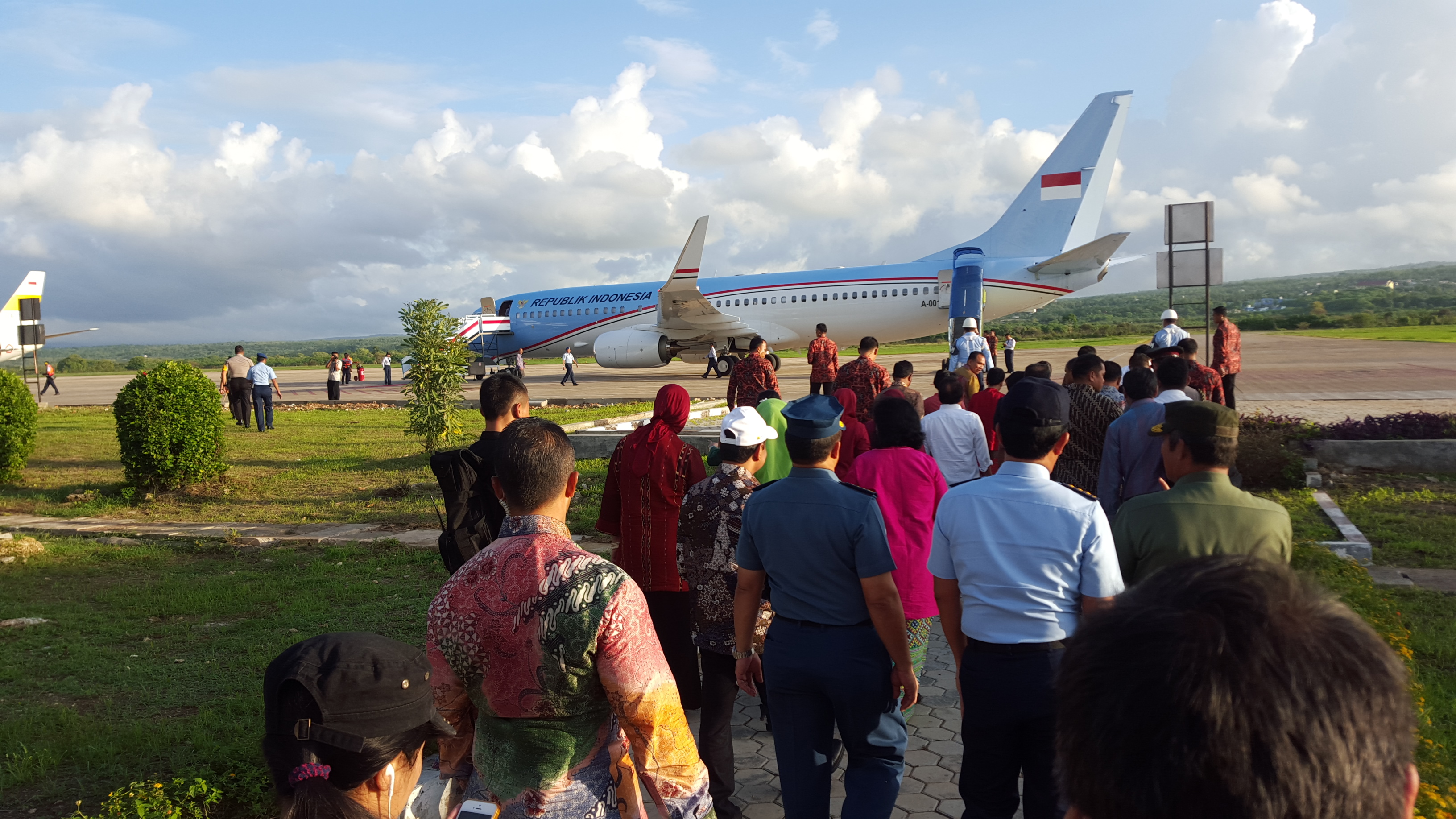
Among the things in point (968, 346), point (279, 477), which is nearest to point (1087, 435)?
point (968, 346)

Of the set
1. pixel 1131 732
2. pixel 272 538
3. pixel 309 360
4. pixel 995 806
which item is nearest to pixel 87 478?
pixel 272 538

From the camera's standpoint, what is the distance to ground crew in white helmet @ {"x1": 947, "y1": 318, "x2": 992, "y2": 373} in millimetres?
13266

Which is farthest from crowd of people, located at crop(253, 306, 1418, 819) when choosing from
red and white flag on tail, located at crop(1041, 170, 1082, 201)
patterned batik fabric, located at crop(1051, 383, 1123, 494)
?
red and white flag on tail, located at crop(1041, 170, 1082, 201)

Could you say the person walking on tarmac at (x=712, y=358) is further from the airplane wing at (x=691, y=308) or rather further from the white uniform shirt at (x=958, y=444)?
the white uniform shirt at (x=958, y=444)

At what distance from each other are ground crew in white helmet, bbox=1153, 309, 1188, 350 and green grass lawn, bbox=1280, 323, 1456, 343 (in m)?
37.3

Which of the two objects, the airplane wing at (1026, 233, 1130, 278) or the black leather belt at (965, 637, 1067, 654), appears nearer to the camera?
the black leather belt at (965, 637, 1067, 654)

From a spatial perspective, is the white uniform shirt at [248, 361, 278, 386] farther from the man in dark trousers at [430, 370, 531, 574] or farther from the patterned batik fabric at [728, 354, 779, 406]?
the man in dark trousers at [430, 370, 531, 574]

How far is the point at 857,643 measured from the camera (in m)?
3.17

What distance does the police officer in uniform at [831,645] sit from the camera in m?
3.14

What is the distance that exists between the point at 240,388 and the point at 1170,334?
17.9m

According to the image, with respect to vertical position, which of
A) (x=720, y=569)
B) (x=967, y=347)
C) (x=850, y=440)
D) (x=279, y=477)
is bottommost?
(x=279, y=477)

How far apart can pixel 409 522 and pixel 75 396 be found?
98.9 ft

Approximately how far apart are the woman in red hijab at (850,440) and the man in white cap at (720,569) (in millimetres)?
2468

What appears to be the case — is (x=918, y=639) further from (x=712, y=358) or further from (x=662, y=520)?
(x=712, y=358)
